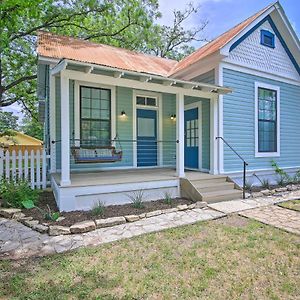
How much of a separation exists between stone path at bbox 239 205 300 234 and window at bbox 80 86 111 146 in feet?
14.6

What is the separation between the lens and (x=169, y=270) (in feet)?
9.71

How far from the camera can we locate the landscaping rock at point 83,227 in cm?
409

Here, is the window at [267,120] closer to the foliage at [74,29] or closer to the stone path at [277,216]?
the stone path at [277,216]

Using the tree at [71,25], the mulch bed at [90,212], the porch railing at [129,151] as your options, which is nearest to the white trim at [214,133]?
the porch railing at [129,151]

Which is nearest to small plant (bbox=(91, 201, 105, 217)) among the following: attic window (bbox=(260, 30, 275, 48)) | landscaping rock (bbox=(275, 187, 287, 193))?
landscaping rock (bbox=(275, 187, 287, 193))

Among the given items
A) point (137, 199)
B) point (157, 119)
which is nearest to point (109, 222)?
point (137, 199)

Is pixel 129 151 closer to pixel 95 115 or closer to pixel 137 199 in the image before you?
pixel 95 115

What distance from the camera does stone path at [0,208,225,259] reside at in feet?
11.4

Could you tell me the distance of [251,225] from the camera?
4.52 meters

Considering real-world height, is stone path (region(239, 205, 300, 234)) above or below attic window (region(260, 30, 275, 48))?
below

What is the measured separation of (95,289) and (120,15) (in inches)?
587

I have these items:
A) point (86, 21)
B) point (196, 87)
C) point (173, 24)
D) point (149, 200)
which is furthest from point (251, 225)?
point (173, 24)

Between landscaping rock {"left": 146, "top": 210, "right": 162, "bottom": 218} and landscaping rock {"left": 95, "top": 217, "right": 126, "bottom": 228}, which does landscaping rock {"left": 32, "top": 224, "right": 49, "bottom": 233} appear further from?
landscaping rock {"left": 146, "top": 210, "right": 162, "bottom": 218}

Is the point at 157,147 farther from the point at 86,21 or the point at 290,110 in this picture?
the point at 86,21
